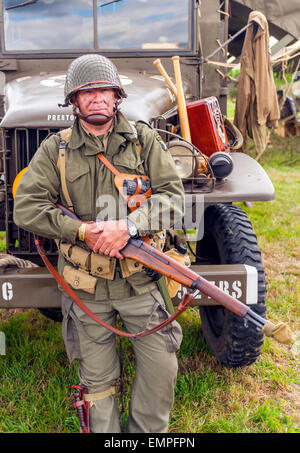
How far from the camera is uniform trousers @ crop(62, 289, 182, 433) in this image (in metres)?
2.20

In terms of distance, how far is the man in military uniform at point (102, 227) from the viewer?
82.2 inches

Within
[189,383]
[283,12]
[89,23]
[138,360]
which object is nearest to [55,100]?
[89,23]

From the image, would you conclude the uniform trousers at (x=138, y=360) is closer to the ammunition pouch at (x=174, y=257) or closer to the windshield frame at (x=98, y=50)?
the ammunition pouch at (x=174, y=257)

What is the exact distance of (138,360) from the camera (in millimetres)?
2252

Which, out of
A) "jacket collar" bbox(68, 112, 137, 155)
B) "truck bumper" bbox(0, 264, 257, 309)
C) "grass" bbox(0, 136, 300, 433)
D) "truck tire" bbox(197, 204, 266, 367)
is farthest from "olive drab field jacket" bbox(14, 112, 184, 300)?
"grass" bbox(0, 136, 300, 433)

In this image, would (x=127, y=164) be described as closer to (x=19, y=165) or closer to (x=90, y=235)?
(x=90, y=235)

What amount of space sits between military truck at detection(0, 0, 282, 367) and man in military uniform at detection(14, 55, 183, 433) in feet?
1.13

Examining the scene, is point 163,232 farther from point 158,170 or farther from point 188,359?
point 188,359

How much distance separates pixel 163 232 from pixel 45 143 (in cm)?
64

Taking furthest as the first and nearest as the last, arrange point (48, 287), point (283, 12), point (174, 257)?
point (283, 12) → point (48, 287) → point (174, 257)

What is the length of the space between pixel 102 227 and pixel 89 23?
205 centimetres

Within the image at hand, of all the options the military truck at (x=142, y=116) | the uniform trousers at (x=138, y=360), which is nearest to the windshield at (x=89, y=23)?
the military truck at (x=142, y=116)

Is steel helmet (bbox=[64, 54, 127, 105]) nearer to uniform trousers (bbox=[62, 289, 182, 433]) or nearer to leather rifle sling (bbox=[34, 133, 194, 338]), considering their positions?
leather rifle sling (bbox=[34, 133, 194, 338])

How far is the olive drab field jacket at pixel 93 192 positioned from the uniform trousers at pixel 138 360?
79 mm
